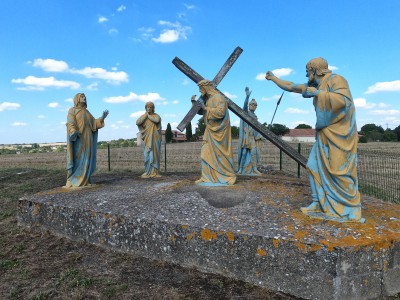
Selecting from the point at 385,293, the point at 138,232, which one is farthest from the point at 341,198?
the point at 138,232

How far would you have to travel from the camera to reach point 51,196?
6547 mm

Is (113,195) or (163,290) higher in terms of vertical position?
(113,195)

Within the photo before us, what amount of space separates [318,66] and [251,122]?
2918 mm

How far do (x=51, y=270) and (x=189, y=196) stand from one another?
8.05 feet

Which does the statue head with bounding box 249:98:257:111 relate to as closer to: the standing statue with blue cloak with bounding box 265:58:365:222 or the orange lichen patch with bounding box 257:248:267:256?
the standing statue with blue cloak with bounding box 265:58:365:222

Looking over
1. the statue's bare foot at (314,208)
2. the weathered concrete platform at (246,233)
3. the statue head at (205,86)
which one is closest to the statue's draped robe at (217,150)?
the statue head at (205,86)

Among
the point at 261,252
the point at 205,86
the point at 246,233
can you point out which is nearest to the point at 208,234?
the point at 246,233

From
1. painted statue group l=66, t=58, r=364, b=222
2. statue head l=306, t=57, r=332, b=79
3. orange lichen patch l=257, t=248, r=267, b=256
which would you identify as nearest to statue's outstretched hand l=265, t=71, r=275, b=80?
painted statue group l=66, t=58, r=364, b=222

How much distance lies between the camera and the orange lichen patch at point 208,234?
417 centimetres

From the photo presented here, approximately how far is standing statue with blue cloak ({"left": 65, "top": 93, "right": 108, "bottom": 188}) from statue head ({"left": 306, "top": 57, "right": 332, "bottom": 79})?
200 inches

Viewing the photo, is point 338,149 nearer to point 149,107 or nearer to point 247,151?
point 247,151

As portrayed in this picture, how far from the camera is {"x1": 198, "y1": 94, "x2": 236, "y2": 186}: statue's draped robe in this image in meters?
6.50

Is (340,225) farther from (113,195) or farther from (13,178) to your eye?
(13,178)

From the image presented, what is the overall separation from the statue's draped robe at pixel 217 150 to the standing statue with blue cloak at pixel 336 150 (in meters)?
2.47
